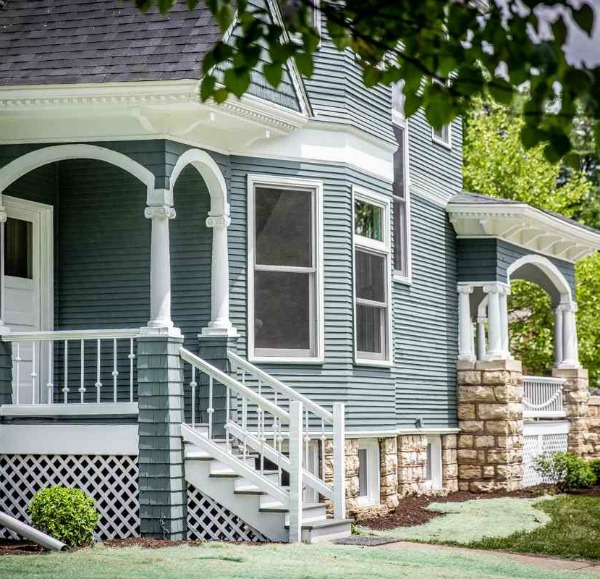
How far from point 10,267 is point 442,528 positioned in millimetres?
5280

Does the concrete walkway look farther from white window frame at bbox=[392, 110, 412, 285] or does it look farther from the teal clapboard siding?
the teal clapboard siding

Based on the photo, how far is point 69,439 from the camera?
454 inches

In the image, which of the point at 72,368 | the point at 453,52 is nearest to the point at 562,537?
the point at 72,368

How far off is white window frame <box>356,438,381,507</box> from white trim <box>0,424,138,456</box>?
142 inches

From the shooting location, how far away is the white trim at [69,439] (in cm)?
1137

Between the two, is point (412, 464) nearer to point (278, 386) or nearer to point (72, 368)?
point (278, 386)

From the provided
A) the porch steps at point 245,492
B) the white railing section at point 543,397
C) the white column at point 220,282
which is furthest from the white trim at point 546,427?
the porch steps at point 245,492

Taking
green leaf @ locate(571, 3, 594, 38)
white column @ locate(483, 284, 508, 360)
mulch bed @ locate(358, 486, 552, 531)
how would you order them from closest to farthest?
green leaf @ locate(571, 3, 594, 38) < mulch bed @ locate(358, 486, 552, 531) < white column @ locate(483, 284, 508, 360)

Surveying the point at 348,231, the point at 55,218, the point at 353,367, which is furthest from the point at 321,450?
the point at 55,218

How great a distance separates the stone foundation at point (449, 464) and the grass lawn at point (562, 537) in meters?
2.28

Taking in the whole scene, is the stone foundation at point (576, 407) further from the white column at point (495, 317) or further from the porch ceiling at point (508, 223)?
the white column at point (495, 317)

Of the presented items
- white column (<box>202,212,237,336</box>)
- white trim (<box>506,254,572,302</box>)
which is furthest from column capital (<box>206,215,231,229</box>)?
white trim (<box>506,254,572,302</box>)

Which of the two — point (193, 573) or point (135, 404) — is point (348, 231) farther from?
point (193, 573)

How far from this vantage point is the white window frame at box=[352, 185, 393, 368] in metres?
13.5
